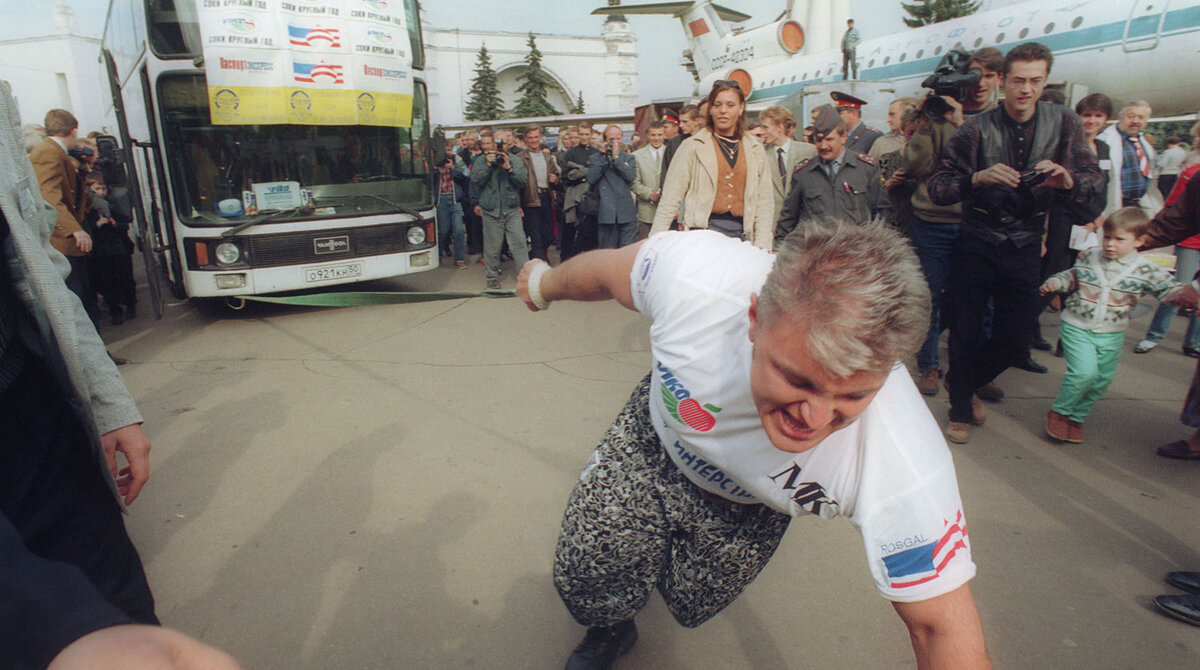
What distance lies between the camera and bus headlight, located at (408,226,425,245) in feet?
23.8

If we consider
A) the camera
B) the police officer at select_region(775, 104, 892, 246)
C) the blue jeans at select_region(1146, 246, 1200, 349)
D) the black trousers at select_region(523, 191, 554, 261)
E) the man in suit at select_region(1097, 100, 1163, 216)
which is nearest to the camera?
the camera

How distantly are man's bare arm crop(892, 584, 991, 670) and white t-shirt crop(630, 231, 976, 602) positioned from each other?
26 millimetres

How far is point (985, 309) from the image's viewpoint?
3.71 metres

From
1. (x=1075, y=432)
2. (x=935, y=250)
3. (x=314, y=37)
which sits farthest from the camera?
(x=314, y=37)

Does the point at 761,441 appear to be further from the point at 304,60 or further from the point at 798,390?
the point at 304,60

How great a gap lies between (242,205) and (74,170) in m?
1.29

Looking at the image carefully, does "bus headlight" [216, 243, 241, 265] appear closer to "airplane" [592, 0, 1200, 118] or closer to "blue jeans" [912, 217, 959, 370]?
"blue jeans" [912, 217, 959, 370]

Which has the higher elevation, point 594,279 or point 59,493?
point 594,279

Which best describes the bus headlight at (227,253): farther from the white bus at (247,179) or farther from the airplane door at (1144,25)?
the airplane door at (1144,25)

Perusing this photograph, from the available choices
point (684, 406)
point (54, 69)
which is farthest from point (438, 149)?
point (54, 69)

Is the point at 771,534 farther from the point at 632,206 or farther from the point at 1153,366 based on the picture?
the point at 632,206

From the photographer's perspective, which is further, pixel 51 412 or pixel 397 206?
pixel 397 206

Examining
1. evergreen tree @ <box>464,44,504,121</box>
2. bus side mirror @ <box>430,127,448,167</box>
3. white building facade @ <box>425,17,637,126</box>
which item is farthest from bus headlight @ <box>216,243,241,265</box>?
white building facade @ <box>425,17,637,126</box>

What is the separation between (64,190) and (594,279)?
17.2ft
